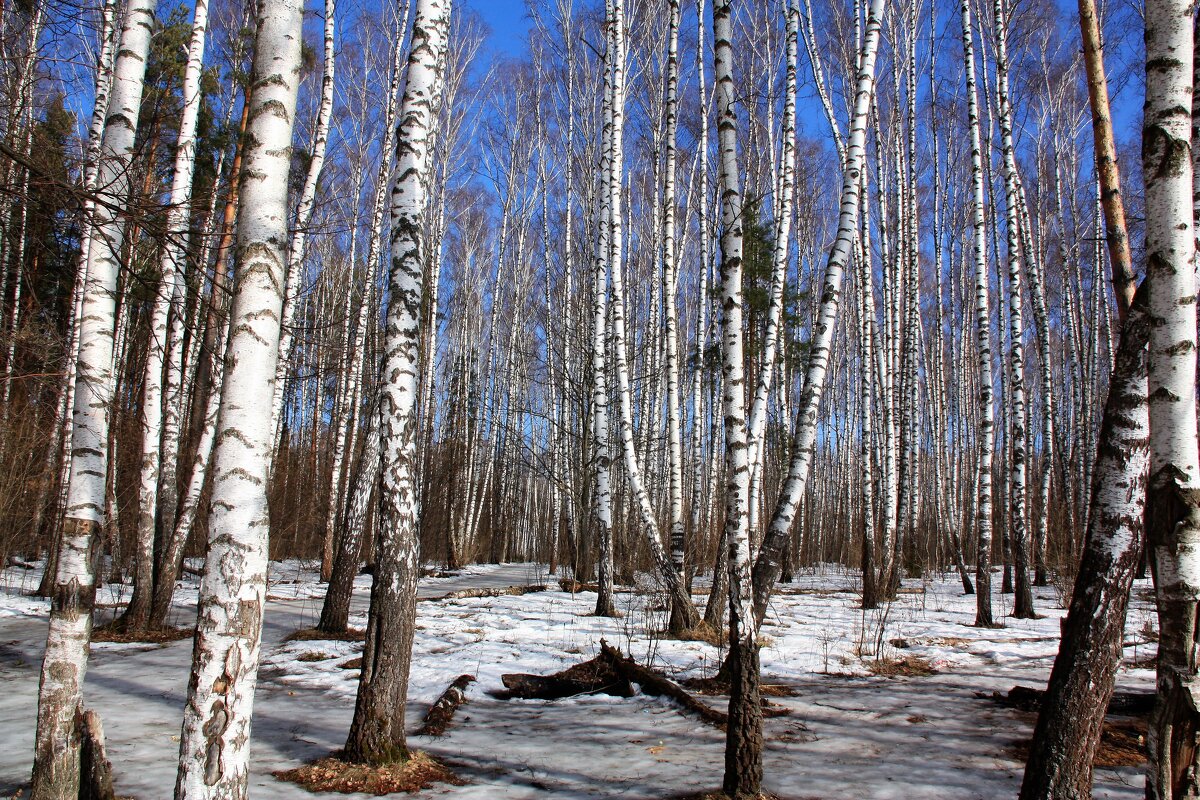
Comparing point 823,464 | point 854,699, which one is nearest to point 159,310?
point 854,699

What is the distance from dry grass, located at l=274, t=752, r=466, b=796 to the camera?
11.0 ft

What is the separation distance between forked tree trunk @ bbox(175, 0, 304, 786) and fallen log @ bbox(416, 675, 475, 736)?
1.94 meters

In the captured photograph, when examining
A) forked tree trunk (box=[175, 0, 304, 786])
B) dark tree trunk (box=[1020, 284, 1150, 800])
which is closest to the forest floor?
dark tree trunk (box=[1020, 284, 1150, 800])

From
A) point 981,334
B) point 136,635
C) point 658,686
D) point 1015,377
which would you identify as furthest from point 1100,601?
point 136,635

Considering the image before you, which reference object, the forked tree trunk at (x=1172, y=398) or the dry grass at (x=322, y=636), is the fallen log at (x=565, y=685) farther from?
the forked tree trunk at (x=1172, y=398)

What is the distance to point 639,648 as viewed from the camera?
257 inches

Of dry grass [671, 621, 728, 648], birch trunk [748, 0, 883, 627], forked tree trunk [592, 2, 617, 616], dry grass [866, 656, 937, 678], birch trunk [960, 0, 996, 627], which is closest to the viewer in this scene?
birch trunk [748, 0, 883, 627]

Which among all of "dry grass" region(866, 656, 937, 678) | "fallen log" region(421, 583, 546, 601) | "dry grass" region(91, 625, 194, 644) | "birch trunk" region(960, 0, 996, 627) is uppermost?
"birch trunk" region(960, 0, 996, 627)

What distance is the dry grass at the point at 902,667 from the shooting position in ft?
19.0

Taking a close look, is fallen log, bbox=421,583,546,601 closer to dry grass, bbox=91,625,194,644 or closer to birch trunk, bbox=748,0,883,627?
dry grass, bbox=91,625,194,644

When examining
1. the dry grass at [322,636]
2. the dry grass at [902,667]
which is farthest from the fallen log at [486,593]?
the dry grass at [902,667]

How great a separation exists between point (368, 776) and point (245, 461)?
185 cm

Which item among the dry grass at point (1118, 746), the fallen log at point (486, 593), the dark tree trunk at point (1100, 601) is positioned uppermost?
the dark tree trunk at point (1100, 601)

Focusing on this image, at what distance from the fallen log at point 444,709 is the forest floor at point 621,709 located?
83mm
